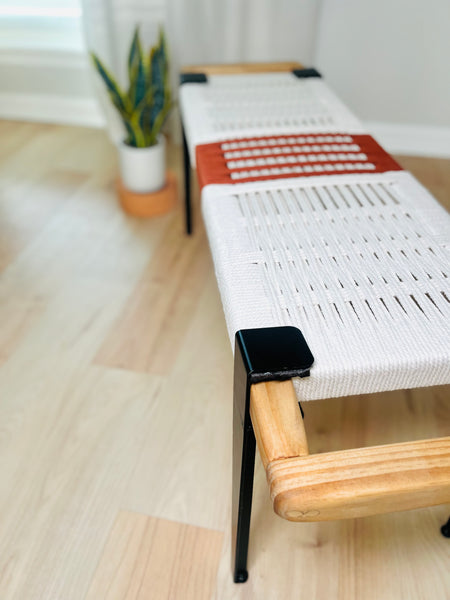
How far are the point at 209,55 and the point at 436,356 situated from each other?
1.52 m

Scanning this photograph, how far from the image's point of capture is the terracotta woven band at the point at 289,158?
865 millimetres

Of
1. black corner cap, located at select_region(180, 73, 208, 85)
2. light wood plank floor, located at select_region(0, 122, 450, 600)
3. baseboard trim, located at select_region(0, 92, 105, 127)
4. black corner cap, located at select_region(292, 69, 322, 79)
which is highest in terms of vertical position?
black corner cap, located at select_region(292, 69, 322, 79)

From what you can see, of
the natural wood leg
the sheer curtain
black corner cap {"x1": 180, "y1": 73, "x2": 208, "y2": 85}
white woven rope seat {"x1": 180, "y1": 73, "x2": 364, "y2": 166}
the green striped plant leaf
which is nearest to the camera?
the natural wood leg

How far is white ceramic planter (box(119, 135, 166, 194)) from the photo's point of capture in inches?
58.3

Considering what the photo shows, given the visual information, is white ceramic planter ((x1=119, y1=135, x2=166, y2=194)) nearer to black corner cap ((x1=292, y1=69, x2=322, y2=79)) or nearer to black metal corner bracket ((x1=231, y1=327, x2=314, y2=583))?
black corner cap ((x1=292, y1=69, x2=322, y2=79))

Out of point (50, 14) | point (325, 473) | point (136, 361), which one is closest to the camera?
point (325, 473)

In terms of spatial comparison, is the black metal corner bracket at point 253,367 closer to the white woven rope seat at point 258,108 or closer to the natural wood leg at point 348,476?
the natural wood leg at point 348,476

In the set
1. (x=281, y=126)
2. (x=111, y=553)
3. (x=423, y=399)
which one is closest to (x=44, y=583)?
(x=111, y=553)

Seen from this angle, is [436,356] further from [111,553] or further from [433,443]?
[111,553]

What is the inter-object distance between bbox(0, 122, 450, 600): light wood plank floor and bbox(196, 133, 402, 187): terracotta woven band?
0.41m

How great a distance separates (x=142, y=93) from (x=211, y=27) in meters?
0.47

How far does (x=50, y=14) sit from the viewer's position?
1.99m

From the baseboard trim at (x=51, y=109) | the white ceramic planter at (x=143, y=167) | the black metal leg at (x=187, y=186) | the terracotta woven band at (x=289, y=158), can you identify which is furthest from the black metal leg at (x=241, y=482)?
the baseboard trim at (x=51, y=109)

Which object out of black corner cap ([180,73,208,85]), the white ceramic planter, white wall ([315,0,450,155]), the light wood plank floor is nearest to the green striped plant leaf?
the white ceramic planter
